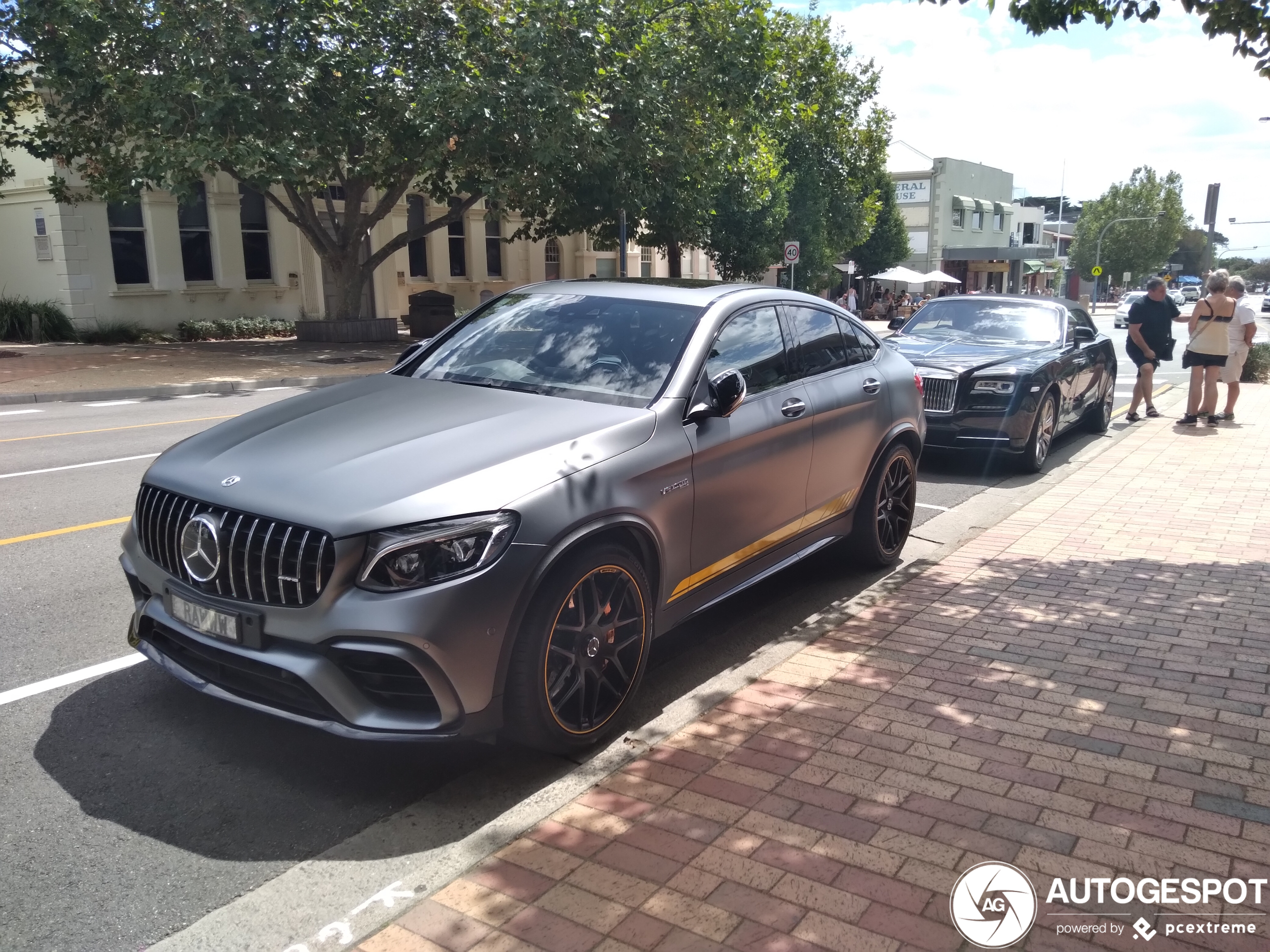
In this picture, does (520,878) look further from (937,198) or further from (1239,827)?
(937,198)

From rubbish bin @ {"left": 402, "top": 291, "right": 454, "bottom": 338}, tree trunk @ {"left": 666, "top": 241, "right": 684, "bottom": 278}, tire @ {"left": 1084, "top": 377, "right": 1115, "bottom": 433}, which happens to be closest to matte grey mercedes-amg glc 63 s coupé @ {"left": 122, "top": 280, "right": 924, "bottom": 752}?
tire @ {"left": 1084, "top": 377, "right": 1115, "bottom": 433}

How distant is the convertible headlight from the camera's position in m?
3.31

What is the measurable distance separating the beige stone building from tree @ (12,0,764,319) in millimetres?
1923

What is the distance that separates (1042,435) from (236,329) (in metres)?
22.6

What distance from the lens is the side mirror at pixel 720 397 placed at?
14.5 feet

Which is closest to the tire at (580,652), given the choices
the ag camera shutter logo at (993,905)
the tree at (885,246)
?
the ag camera shutter logo at (993,905)

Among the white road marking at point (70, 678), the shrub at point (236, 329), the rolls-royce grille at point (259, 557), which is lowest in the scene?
the white road marking at point (70, 678)

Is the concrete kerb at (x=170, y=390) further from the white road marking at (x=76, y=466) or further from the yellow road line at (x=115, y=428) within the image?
the white road marking at (x=76, y=466)

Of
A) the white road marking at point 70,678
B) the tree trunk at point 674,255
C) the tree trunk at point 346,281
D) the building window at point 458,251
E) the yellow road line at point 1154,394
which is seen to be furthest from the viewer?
the building window at point 458,251

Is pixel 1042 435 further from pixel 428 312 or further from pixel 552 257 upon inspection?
pixel 552 257

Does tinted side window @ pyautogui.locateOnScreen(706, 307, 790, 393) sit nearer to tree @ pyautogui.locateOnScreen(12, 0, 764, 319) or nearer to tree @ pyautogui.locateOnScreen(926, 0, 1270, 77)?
tree @ pyautogui.locateOnScreen(926, 0, 1270, 77)

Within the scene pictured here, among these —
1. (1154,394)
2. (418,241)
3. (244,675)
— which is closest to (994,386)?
(244,675)

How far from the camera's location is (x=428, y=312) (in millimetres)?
28609

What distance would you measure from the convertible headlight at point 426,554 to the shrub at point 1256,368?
17689mm
